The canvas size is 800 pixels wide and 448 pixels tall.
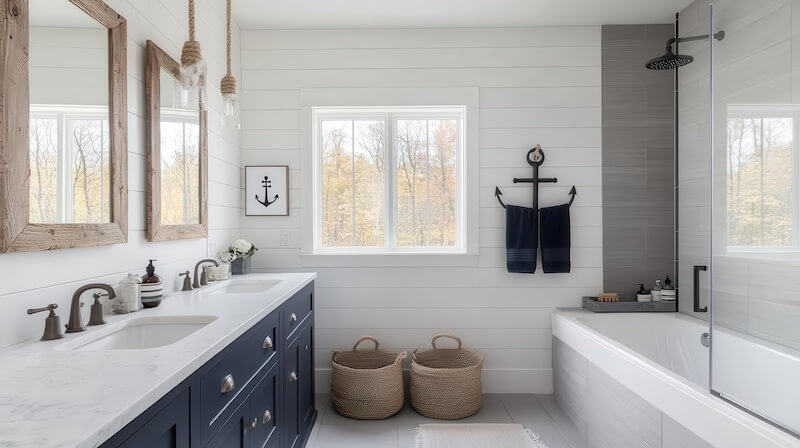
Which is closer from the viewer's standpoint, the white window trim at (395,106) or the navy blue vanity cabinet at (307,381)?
the navy blue vanity cabinet at (307,381)

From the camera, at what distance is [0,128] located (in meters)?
1.13

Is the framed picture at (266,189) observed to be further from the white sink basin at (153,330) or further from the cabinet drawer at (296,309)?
the white sink basin at (153,330)

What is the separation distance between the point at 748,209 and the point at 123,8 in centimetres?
259

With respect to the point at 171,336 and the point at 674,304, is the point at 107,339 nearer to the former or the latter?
the point at 171,336

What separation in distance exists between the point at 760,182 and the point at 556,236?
138cm

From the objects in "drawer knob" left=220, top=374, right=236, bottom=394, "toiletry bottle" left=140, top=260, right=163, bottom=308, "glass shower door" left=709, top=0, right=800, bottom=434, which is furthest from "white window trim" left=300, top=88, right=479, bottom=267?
"drawer knob" left=220, top=374, right=236, bottom=394

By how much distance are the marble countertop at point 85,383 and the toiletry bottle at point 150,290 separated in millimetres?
183

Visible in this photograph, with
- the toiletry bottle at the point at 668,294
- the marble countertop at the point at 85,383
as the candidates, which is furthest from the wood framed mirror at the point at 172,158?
the toiletry bottle at the point at 668,294

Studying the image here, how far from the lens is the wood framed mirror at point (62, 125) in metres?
1.17

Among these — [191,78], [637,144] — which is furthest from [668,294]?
[191,78]

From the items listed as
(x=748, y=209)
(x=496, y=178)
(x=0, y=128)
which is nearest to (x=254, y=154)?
(x=496, y=178)

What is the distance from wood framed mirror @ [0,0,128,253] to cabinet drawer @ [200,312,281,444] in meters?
0.63

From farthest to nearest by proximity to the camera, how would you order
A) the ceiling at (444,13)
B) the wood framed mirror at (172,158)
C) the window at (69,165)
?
the ceiling at (444,13) < the wood framed mirror at (172,158) < the window at (69,165)

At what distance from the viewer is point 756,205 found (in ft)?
5.34
